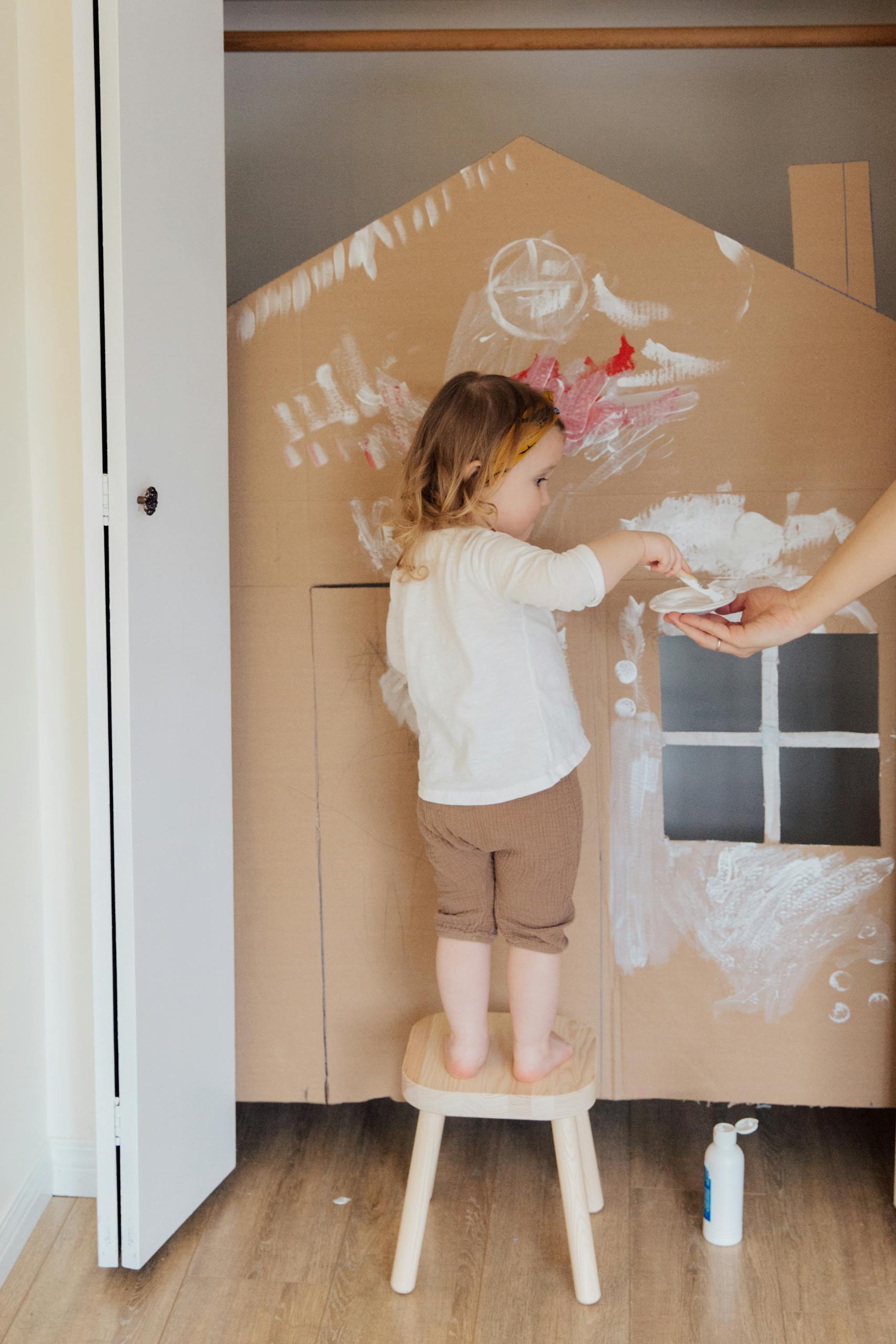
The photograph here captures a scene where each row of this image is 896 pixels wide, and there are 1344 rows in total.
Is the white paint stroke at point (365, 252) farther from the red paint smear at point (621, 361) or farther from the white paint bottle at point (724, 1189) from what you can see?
the white paint bottle at point (724, 1189)

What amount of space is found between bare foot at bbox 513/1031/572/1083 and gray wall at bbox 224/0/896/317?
1.64 metres

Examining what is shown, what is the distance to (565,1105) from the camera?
147 centimetres

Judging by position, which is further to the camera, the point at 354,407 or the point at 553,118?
the point at 553,118

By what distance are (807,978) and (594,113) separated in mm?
1774

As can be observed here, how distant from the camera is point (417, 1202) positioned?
4.93ft

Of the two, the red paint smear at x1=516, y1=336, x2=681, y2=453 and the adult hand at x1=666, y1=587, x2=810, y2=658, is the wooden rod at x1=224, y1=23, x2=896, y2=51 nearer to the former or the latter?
the red paint smear at x1=516, y1=336, x2=681, y2=453

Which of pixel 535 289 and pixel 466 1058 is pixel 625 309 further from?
pixel 466 1058

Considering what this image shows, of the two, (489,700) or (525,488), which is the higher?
(525,488)

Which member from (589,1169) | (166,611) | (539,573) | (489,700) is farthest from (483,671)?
(589,1169)

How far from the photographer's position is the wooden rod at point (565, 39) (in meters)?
1.71

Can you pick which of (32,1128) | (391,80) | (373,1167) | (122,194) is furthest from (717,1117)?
(391,80)

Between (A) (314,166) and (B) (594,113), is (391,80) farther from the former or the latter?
(B) (594,113)

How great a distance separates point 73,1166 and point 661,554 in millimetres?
1352

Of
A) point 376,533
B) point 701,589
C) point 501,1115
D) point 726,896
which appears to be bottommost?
point 501,1115
